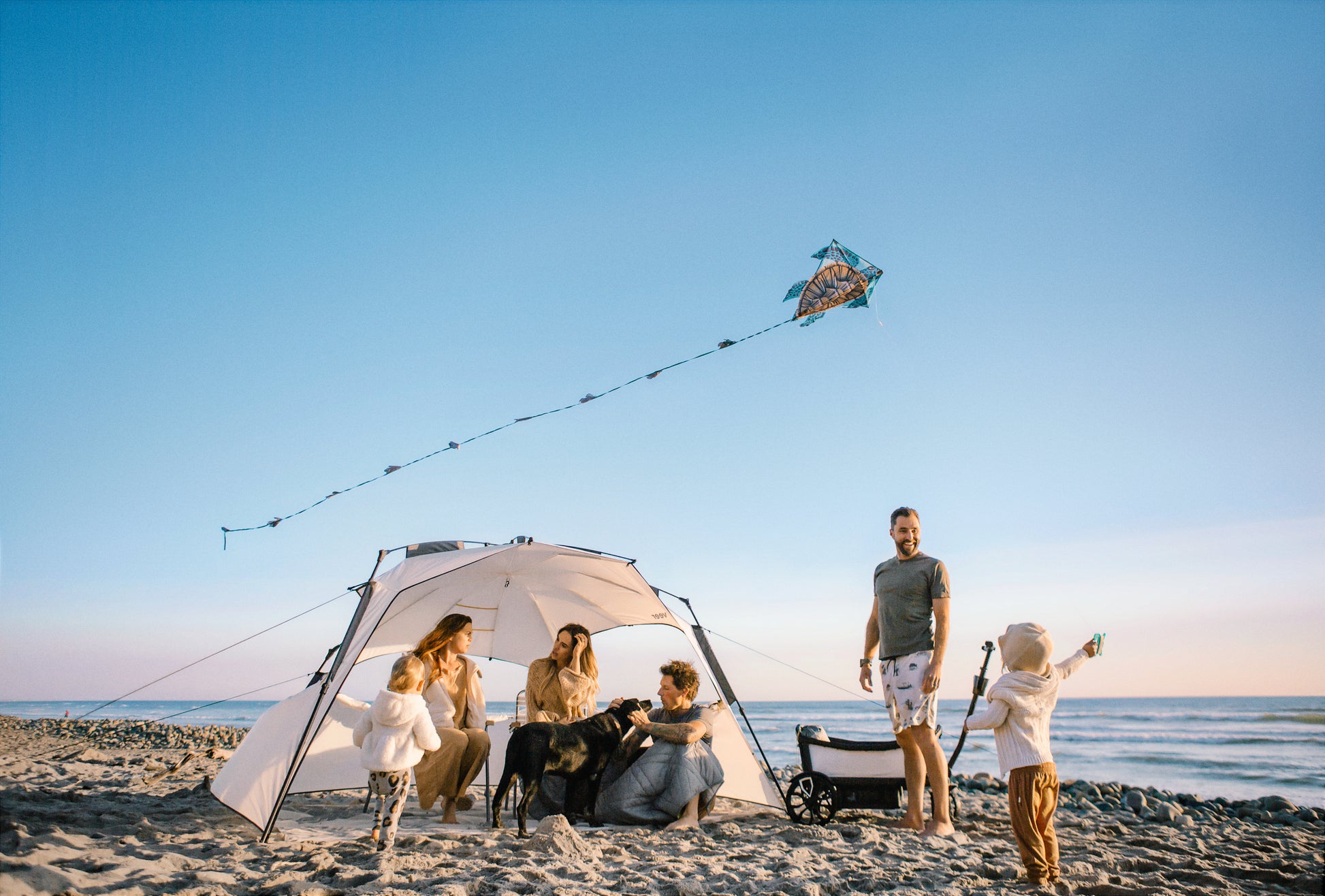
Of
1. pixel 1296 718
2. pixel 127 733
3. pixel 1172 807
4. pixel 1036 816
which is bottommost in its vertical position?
pixel 127 733

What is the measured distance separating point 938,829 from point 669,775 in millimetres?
1302

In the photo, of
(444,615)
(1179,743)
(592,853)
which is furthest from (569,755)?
(1179,743)

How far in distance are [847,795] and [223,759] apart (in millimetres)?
5347

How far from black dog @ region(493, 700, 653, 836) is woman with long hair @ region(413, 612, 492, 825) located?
1.54 feet

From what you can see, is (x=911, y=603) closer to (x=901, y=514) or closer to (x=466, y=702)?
(x=901, y=514)

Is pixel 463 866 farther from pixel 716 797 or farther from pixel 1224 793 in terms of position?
pixel 1224 793

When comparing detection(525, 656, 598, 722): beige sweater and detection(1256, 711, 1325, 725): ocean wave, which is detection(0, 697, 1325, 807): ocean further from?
detection(525, 656, 598, 722): beige sweater

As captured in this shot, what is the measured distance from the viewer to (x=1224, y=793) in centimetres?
804

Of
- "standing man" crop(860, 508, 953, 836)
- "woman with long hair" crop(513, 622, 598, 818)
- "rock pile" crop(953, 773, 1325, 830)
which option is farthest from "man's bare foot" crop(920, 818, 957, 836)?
"woman with long hair" crop(513, 622, 598, 818)

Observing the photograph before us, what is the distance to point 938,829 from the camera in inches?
145

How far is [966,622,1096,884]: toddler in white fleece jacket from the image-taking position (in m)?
2.78

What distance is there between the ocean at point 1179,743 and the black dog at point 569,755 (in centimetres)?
105

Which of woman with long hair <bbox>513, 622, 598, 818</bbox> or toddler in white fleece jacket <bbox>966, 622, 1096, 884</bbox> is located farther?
woman with long hair <bbox>513, 622, 598, 818</bbox>

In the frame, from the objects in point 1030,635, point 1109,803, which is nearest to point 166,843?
point 1030,635
